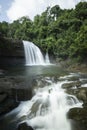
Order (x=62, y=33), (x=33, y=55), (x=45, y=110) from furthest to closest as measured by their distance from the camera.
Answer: (x=62, y=33) → (x=33, y=55) → (x=45, y=110)

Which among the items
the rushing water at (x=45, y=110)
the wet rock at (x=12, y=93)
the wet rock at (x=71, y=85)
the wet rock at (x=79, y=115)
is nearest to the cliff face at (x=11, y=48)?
the wet rock at (x=12, y=93)

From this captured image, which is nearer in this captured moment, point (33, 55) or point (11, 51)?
point (11, 51)

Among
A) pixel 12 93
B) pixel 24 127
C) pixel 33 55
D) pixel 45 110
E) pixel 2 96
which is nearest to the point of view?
pixel 24 127

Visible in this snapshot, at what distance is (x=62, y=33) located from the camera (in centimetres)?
3991

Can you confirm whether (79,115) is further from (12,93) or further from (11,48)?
(11,48)

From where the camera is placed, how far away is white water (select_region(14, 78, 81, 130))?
A: 12516 millimetres

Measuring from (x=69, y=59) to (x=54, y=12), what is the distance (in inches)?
1005

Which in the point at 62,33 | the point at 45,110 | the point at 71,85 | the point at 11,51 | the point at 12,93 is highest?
the point at 62,33

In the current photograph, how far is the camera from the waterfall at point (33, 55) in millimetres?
35625

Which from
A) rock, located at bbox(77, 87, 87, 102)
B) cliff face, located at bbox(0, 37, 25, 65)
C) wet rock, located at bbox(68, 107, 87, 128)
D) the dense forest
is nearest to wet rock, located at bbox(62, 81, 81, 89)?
rock, located at bbox(77, 87, 87, 102)

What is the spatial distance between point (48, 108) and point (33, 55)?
Result: 22.7 metres

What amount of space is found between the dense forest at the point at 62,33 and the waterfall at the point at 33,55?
244 cm

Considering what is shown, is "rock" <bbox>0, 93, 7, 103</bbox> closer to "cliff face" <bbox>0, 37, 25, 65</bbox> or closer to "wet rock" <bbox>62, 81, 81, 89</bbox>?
"wet rock" <bbox>62, 81, 81, 89</bbox>

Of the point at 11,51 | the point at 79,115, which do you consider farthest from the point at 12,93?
the point at 11,51
